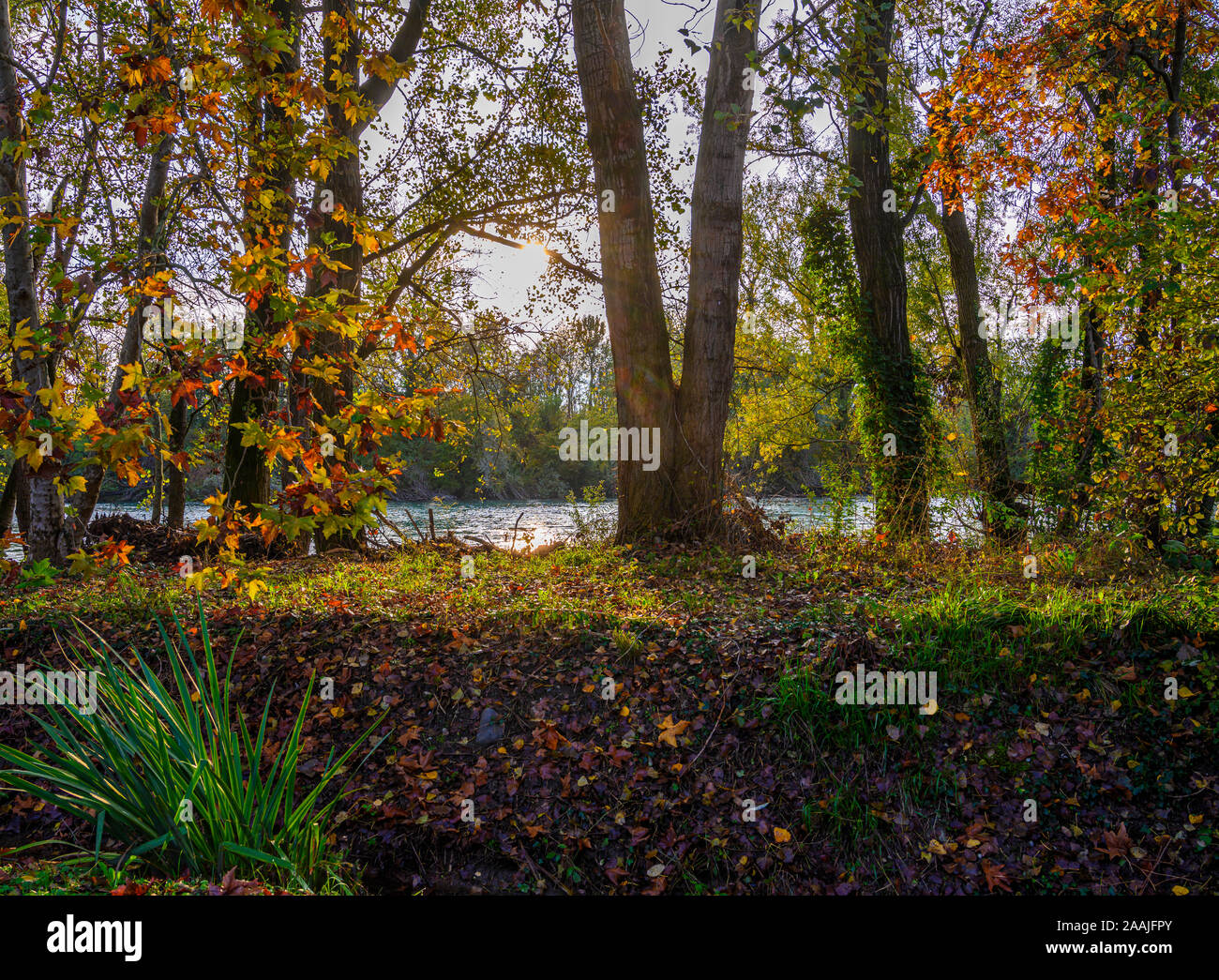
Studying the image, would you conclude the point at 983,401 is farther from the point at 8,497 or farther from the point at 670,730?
the point at 8,497

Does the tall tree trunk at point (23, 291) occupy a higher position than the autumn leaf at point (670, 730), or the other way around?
the tall tree trunk at point (23, 291)

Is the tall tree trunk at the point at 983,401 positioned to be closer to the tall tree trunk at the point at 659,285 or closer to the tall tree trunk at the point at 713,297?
the tall tree trunk at the point at 713,297

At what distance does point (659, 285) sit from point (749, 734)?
503 cm

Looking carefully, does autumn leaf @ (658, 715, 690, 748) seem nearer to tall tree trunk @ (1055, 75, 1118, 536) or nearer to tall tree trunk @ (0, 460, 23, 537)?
tall tree trunk @ (1055, 75, 1118, 536)

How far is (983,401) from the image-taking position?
8.98 m

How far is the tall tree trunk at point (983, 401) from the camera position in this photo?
7.29 metres

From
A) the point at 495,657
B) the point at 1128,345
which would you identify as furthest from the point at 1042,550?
the point at 495,657

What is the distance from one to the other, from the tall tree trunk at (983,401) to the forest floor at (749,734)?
1986 millimetres

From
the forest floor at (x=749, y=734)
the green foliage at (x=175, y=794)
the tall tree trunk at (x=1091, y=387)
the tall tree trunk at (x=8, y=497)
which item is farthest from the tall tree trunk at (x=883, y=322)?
the tall tree trunk at (x=8, y=497)

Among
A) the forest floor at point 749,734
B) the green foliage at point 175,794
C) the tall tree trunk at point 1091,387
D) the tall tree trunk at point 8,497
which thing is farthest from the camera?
the tall tree trunk at point 8,497

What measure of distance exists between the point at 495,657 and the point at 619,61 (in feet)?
21.3

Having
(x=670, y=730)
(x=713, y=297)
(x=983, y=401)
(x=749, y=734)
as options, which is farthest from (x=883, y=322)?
(x=670, y=730)

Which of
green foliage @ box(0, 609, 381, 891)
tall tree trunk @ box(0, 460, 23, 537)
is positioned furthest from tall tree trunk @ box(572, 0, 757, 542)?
tall tree trunk @ box(0, 460, 23, 537)

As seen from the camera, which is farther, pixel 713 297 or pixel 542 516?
pixel 542 516
